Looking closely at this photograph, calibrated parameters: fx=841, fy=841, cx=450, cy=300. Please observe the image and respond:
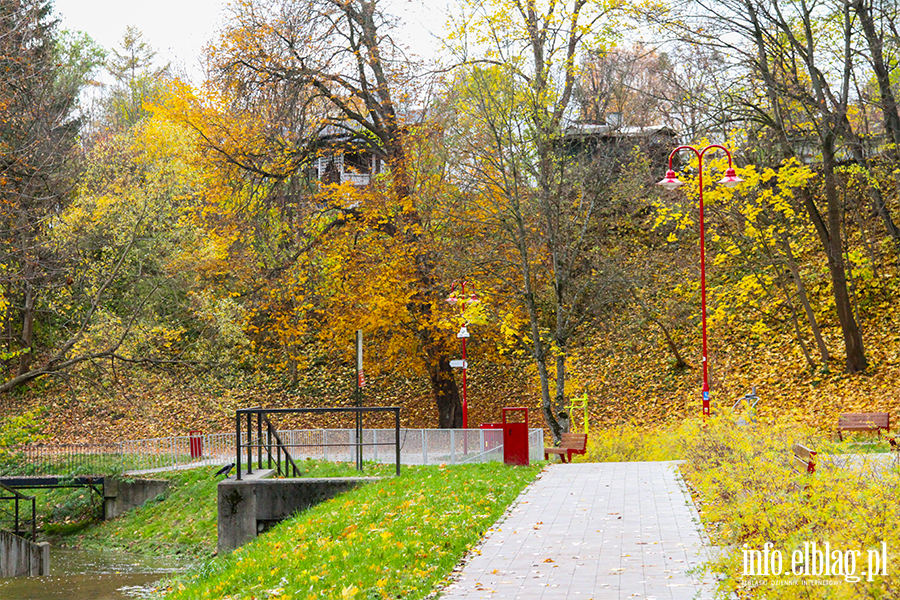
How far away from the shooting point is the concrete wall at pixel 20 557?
55.6 ft

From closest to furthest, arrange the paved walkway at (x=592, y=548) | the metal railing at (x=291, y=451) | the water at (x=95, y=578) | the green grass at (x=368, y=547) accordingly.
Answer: the paved walkway at (x=592, y=548) → the green grass at (x=368, y=547) → the water at (x=95, y=578) → the metal railing at (x=291, y=451)

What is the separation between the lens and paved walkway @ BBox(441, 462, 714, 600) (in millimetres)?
7543

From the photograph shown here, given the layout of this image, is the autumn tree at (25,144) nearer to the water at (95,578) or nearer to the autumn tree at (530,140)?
the water at (95,578)

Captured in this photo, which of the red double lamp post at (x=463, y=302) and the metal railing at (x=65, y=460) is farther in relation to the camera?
the metal railing at (x=65, y=460)

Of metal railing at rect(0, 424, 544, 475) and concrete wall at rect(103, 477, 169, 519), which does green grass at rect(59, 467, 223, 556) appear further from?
metal railing at rect(0, 424, 544, 475)

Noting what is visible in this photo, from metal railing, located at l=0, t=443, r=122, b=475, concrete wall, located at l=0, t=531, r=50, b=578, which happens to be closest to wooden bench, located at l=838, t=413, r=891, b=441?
concrete wall, located at l=0, t=531, r=50, b=578

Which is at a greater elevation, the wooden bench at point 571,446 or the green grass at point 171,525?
the wooden bench at point 571,446

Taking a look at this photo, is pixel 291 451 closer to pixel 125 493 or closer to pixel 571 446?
pixel 125 493

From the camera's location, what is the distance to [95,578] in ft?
54.3

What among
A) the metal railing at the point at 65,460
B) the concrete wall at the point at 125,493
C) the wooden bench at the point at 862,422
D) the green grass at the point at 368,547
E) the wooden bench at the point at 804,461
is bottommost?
the concrete wall at the point at 125,493

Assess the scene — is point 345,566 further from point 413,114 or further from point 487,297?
point 413,114

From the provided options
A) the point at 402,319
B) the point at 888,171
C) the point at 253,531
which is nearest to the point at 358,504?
the point at 253,531

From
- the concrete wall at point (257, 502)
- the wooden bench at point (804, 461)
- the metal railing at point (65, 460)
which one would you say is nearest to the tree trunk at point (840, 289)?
the wooden bench at point (804, 461)

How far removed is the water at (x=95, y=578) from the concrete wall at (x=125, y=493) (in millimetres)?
3324
